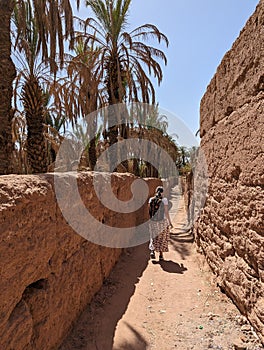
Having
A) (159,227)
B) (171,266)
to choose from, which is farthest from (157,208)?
(171,266)

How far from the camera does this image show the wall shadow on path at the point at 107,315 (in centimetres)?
261

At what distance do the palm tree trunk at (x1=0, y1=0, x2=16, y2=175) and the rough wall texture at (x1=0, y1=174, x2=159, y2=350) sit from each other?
3831mm

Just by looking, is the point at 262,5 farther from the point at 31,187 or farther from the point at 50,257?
the point at 50,257

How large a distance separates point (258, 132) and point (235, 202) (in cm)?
93

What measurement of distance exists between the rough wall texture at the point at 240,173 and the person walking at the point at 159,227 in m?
1.28

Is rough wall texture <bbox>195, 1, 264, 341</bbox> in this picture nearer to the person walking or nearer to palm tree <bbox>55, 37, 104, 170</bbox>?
the person walking

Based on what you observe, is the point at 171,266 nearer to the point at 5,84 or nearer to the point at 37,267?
the point at 37,267

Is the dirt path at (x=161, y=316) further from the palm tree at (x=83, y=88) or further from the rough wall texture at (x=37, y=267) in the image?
the palm tree at (x=83, y=88)

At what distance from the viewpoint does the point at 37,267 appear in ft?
6.90

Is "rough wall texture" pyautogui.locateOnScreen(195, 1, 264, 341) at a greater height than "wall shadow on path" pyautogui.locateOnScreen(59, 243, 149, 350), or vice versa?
"rough wall texture" pyautogui.locateOnScreen(195, 1, 264, 341)

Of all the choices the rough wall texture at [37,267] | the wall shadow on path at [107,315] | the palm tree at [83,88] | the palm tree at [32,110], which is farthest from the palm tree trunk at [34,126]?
the rough wall texture at [37,267]

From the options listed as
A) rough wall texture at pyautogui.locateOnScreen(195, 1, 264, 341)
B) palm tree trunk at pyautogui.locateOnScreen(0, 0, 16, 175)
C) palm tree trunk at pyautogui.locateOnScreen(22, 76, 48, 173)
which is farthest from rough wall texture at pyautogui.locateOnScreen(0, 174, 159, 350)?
palm tree trunk at pyautogui.locateOnScreen(22, 76, 48, 173)

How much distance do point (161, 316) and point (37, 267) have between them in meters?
1.84

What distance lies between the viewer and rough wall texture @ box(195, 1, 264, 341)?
9.00 ft
